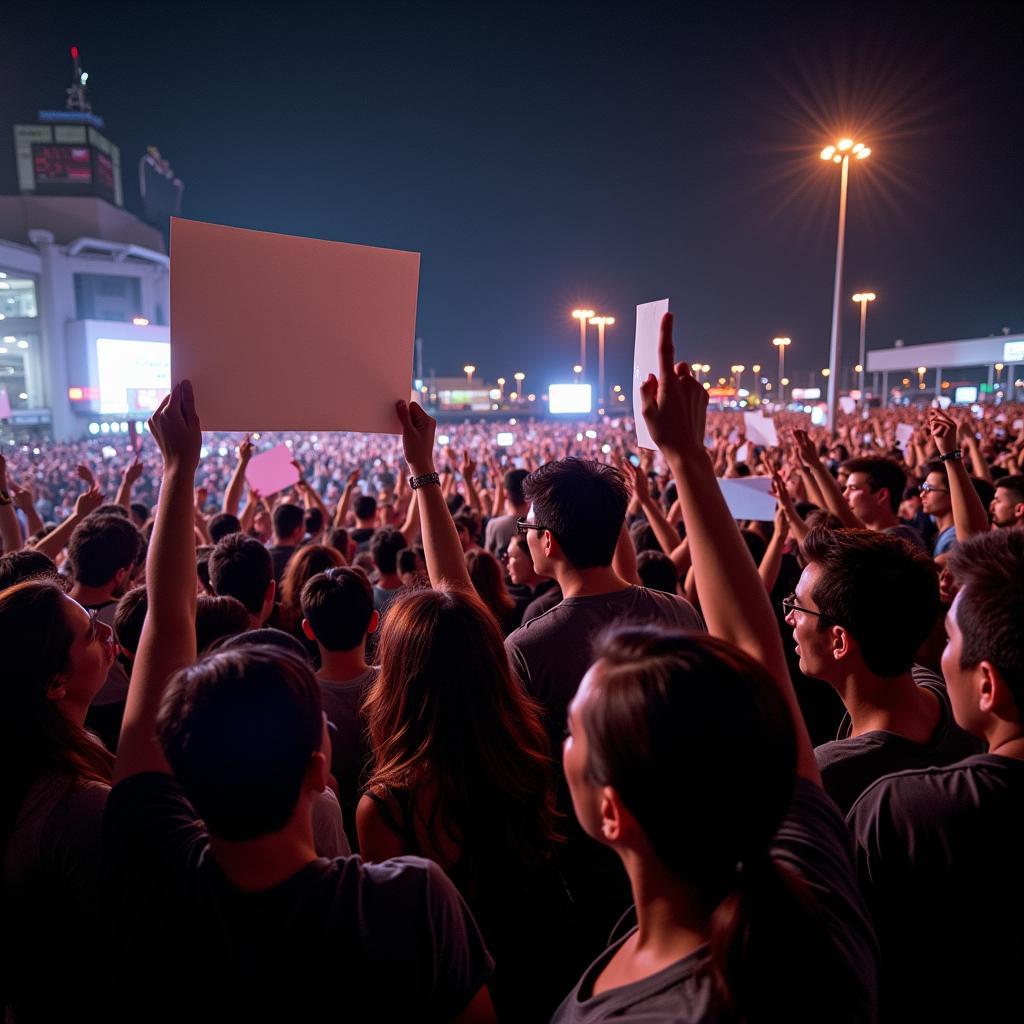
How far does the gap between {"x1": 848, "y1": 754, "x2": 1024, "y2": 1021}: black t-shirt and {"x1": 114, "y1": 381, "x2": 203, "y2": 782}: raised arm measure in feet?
5.64

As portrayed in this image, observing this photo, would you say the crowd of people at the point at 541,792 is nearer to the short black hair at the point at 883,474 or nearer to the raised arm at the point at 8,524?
the raised arm at the point at 8,524

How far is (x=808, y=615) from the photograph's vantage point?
104 inches

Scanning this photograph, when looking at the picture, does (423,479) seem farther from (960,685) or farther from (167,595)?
(960,685)

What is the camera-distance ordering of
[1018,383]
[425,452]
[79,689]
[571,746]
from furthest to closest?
[1018,383], [425,452], [79,689], [571,746]

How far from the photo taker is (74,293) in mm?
54906

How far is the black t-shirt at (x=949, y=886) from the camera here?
1.71 m

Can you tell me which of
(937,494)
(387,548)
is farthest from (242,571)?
(937,494)

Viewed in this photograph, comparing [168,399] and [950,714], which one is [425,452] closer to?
[168,399]

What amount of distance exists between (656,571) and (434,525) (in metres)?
2.51

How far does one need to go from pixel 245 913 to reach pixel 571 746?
2.25 ft

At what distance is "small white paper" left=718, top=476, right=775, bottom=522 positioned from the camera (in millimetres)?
6254

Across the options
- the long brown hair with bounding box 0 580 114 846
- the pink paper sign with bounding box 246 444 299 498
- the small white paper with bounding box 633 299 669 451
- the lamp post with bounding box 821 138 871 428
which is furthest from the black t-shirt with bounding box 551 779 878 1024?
the lamp post with bounding box 821 138 871 428

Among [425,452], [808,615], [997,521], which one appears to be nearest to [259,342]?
[425,452]

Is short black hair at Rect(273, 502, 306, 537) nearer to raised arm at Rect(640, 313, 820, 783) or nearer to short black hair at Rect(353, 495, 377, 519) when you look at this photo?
short black hair at Rect(353, 495, 377, 519)
